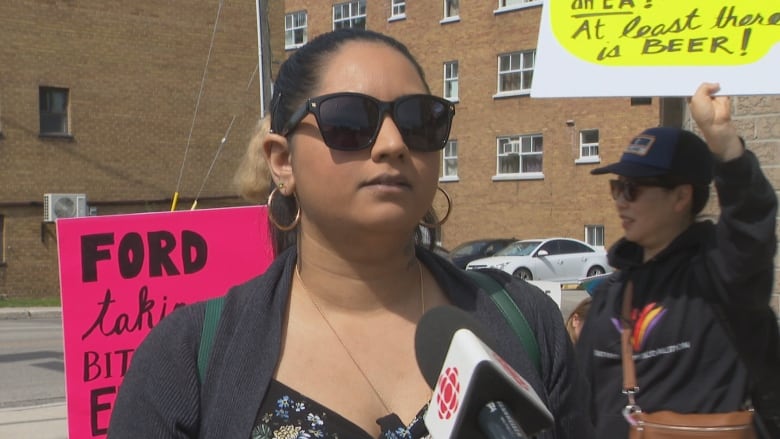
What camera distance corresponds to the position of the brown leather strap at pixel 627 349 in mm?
2818

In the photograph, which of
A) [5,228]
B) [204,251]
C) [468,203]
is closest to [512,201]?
[468,203]

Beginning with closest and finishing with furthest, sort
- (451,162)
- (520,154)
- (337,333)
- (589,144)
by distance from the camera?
(337,333) < (589,144) < (520,154) < (451,162)

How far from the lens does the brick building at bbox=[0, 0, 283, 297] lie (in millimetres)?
22469

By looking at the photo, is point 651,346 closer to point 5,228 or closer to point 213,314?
point 213,314

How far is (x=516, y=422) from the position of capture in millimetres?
1255

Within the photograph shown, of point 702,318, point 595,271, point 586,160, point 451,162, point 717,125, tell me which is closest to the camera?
point 717,125

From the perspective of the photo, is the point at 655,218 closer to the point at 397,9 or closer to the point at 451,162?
the point at 451,162

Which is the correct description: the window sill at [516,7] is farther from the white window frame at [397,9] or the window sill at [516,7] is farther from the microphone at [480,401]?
the microphone at [480,401]

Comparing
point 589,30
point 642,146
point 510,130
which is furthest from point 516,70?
point 642,146

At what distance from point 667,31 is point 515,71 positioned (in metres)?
29.0

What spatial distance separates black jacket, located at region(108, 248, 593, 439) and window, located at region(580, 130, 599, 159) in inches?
1114

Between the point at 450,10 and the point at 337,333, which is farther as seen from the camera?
the point at 450,10

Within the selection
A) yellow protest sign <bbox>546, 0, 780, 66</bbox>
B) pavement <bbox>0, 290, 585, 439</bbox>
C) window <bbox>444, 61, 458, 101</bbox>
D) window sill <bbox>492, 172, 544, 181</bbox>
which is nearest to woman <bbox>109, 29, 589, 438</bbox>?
yellow protest sign <bbox>546, 0, 780, 66</bbox>

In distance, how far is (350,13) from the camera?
38.2 metres
